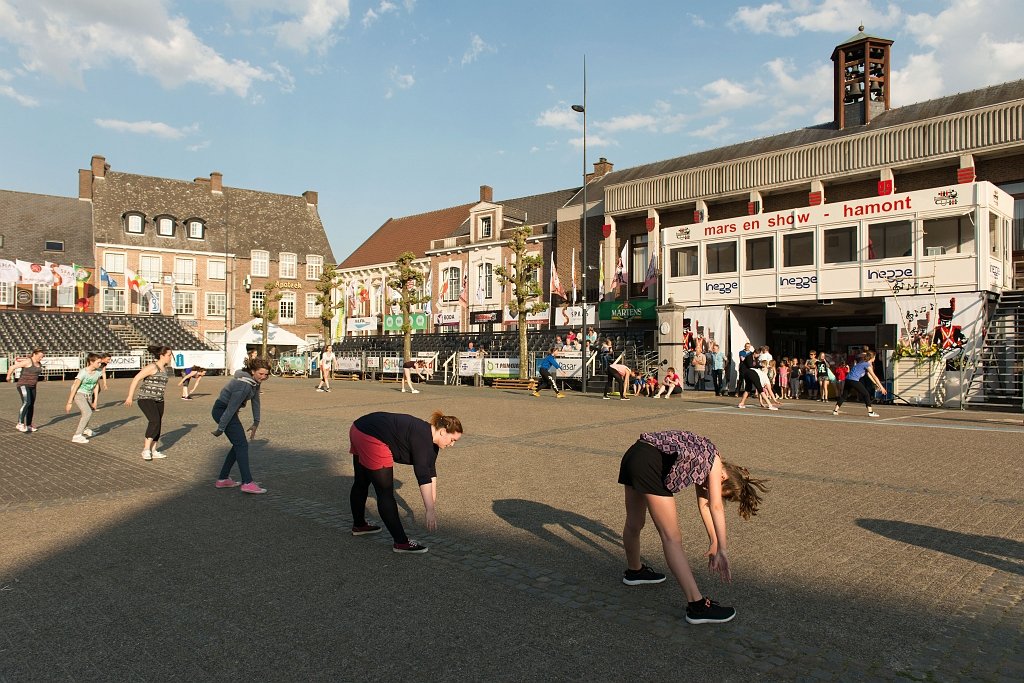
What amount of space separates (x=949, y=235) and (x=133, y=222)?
53897mm

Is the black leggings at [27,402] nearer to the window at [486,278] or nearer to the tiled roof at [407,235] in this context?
the window at [486,278]

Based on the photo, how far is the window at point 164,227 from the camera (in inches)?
2218

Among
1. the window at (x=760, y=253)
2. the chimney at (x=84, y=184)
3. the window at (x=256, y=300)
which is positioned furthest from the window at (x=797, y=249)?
the chimney at (x=84, y=184)

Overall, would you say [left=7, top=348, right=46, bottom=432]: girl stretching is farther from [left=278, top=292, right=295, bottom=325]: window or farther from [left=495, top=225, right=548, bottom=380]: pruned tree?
[left=278, top=292, right=295, bottom=325]: window

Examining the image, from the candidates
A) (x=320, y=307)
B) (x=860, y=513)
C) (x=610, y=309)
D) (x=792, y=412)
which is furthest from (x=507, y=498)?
(x=320, y=307)

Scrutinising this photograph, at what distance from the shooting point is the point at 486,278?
142 ft

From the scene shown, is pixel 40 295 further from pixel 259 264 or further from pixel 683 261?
pixel 683 261

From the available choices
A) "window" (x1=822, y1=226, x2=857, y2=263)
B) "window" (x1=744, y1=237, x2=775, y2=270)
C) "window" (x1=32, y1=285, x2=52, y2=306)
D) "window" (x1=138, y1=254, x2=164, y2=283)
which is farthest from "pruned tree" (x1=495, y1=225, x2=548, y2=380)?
"window" (x1=32, y1=285, x2=52, y2=306)

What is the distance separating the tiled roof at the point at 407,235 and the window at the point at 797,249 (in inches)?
1062

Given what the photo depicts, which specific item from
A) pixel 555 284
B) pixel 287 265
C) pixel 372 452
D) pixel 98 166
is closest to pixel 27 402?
pixel 372 452

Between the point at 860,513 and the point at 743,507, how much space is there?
3.44 meters

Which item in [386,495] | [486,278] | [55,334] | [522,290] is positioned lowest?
[386,495]

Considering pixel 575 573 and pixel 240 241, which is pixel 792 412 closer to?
pixel 575 573

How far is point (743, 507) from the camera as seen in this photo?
432cm
